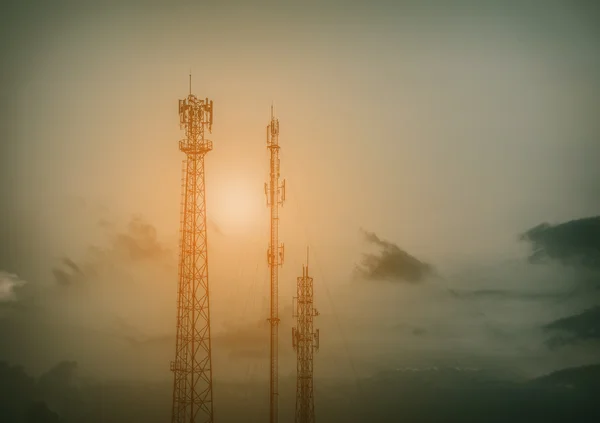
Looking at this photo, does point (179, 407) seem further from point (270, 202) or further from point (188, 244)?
point (270, 202)

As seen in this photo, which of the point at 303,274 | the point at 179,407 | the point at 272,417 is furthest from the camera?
the point at 303,274

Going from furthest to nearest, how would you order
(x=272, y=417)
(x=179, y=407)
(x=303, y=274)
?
(x=303, y=274) → (x=272, y=417) → (x=179, y=407)

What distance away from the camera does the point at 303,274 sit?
4403 centimetres

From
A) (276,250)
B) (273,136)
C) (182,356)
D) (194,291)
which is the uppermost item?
(273,136)

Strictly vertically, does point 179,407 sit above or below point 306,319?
below

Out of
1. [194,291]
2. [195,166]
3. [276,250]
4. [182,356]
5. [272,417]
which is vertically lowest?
[272,417]

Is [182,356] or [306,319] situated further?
[306,319]

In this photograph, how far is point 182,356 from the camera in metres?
38.6

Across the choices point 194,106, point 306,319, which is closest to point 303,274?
point 306,319

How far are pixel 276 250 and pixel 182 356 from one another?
7.35m

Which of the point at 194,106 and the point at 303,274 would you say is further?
the point at 303,274

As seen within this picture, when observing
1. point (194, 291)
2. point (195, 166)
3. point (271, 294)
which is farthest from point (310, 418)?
point (195, 166)

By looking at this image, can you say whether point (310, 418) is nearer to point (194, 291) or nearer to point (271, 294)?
point (271, 294)

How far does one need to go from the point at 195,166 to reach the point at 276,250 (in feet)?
20.7
